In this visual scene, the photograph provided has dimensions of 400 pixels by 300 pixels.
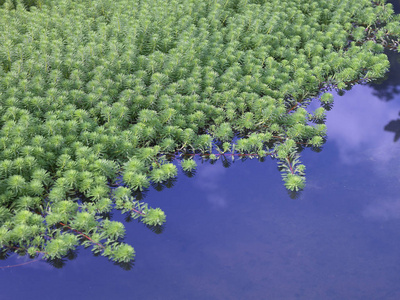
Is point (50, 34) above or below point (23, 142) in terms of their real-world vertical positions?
above

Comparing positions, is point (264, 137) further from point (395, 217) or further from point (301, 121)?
point (395, 217)

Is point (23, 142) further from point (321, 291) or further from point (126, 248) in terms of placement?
point (321, 291)

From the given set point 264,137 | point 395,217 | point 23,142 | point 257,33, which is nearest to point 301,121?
point 264,137

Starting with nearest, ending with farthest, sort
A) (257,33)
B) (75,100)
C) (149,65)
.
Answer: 1. (75,100)
2. (149,65)
3. (257,33)

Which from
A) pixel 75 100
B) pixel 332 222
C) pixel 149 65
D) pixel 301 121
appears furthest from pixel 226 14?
pixel 332 222

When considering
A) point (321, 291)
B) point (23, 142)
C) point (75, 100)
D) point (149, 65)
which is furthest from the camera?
point (149, 65)

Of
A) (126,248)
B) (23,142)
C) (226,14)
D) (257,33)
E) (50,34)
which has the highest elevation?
(226,14)

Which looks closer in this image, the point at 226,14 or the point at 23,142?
the point at 23,142
